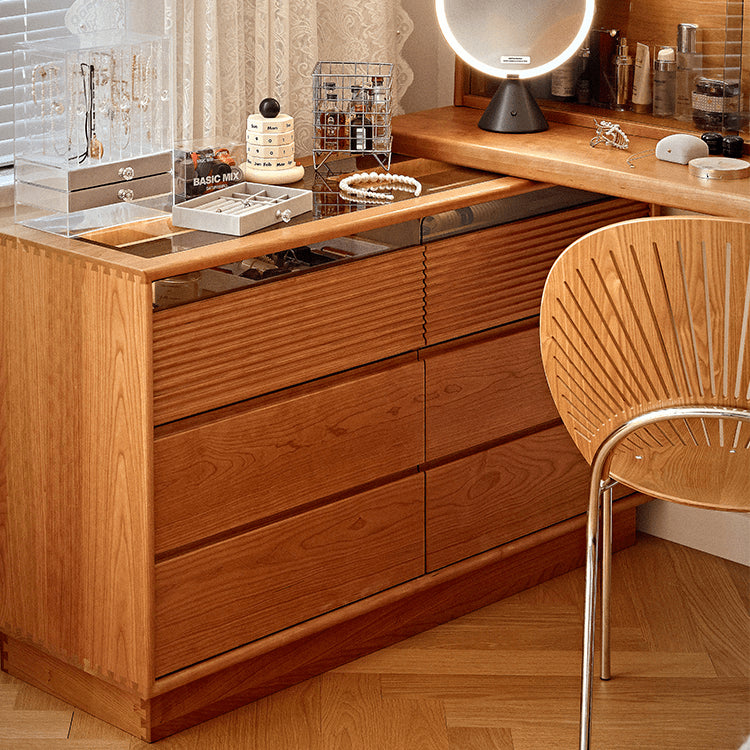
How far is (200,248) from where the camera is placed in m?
1.90

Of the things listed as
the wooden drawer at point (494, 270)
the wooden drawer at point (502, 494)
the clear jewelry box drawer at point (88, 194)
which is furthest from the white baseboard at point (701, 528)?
the clear jewelry box drawer at point (88, 194)

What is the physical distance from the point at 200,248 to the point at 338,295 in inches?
10.3

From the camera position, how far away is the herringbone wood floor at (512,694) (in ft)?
6.88

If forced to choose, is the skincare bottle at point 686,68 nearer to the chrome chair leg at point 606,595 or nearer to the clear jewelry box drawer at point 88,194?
the chrome chair leg at point 606,595

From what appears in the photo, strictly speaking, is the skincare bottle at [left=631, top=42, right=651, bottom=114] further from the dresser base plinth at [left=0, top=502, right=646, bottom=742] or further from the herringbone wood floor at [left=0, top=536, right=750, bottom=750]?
the herringbone wood floor at [left=0, top=536, right=750, bottom=750]

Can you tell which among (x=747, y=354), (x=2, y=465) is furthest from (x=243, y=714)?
(x=747, y=354)

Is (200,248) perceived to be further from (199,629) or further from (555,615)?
(555,615)

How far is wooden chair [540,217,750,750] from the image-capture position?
159cm

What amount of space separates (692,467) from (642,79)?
1.01 metres

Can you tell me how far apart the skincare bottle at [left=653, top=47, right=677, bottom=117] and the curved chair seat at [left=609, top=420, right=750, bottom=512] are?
883 millimetres

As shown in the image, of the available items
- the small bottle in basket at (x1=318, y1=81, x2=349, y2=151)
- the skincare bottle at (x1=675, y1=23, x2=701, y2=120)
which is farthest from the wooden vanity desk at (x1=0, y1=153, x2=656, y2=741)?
the skincare bottle at (x1=675, y1=23, x2=701, y2=120)

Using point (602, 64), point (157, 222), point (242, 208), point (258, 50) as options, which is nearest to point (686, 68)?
point (602, 64)

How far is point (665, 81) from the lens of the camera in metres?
2.47

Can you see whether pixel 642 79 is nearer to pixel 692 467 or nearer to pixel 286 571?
pixel 692 467
